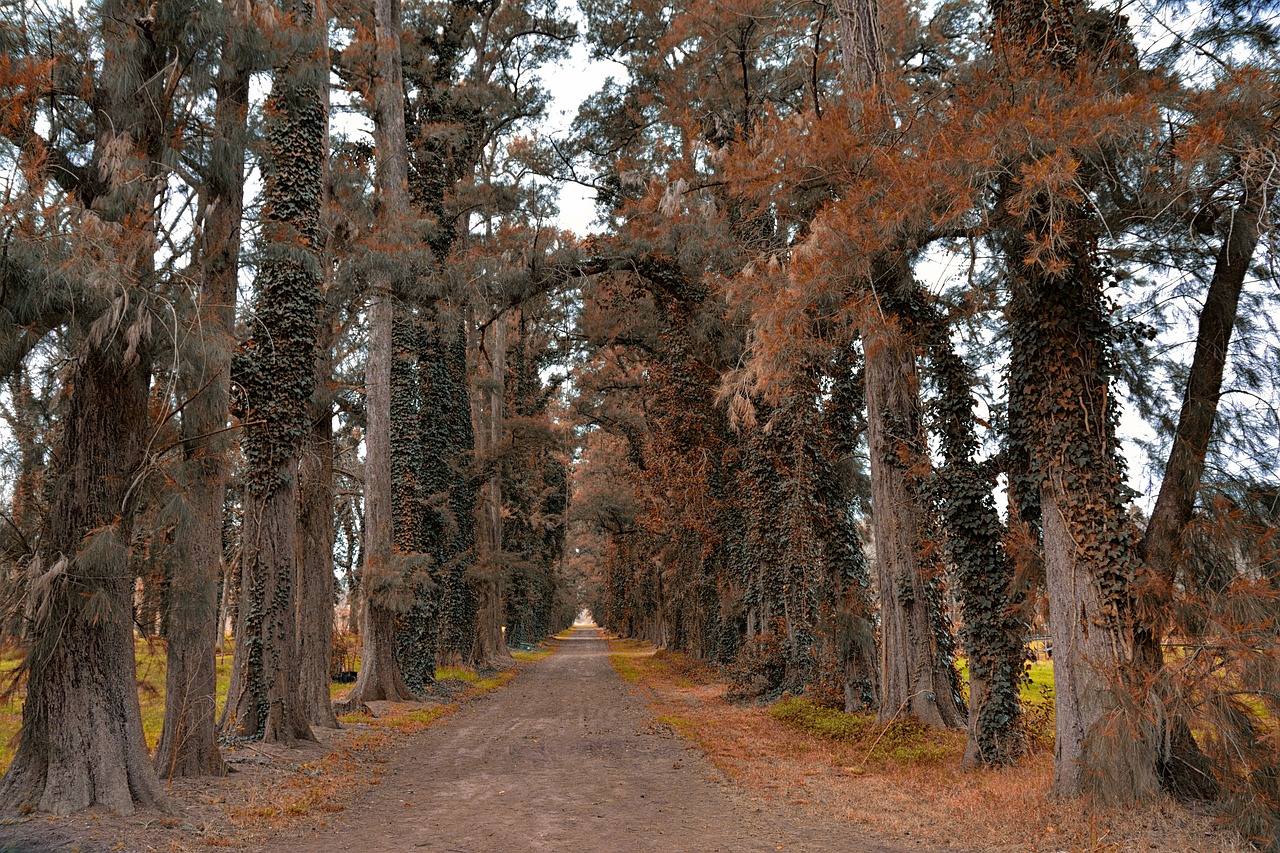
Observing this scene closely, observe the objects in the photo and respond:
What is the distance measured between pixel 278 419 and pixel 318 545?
3.24m

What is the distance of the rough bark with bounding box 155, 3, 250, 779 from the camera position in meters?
6.69

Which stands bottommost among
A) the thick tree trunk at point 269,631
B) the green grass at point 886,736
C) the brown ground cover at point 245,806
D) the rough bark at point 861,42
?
the green grass at point 886,736

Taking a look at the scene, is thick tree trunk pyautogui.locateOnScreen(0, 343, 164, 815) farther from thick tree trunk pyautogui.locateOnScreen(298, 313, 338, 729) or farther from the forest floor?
thick tree trunk pyautogui.locateOnScreen(298, 313, 338, 729)

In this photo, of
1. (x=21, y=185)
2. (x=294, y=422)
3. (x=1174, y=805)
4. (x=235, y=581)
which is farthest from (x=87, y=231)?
(x=235, y=581)

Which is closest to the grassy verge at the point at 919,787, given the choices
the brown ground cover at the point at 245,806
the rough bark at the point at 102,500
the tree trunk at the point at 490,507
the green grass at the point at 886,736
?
the green grass at the point at 886,736

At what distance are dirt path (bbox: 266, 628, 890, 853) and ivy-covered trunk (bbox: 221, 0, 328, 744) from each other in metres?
1.92

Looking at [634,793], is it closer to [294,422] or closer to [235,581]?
[294,422]

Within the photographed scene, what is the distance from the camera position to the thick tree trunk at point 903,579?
1030cm

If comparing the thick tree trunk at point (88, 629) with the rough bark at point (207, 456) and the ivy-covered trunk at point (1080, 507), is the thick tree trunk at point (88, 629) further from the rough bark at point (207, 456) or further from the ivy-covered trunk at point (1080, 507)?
the ivy-covered trunk at point (1080, 507)

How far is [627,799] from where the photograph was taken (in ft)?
24.4

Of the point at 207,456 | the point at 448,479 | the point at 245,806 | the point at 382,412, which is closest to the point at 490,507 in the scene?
the point at 448,479

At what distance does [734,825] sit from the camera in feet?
21.1

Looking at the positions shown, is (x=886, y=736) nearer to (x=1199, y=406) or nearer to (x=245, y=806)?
(x=1199, y=406)

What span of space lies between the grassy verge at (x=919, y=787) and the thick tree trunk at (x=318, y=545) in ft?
18.5
